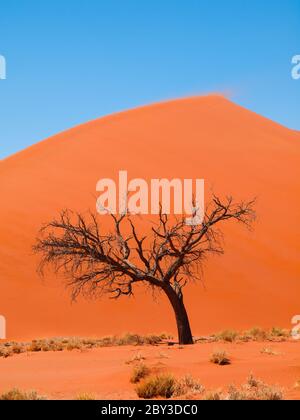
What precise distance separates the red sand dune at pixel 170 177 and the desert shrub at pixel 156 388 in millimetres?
13553

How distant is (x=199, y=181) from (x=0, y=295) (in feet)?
53.6

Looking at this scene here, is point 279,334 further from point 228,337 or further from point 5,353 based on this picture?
point 5,353

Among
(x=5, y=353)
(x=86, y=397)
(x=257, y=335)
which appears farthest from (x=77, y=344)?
(x=86, y=397)

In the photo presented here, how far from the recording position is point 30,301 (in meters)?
23.0

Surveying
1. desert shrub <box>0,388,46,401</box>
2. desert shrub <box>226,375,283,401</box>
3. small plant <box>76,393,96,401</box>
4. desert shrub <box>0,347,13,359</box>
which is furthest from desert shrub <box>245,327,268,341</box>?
desert shrub <box>0,388,46,401</box>

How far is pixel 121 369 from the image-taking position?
10.5m

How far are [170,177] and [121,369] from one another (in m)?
25.2

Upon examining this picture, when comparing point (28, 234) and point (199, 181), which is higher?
point (199, 181)

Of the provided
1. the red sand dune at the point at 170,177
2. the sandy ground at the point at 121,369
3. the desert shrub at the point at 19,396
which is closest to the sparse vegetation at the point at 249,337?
the sandy ground at the point at 121,369

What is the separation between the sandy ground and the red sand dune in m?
8.07

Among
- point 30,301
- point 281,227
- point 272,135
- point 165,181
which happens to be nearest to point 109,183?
point 165,181

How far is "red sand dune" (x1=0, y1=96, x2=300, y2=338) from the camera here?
23094 millimetres
